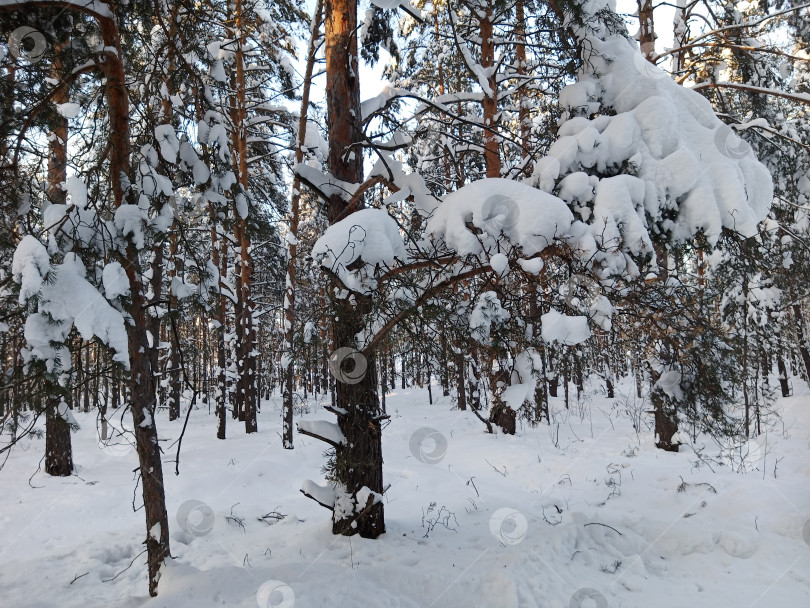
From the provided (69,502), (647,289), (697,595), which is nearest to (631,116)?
(647,289)

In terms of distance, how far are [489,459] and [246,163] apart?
9029 millimetres

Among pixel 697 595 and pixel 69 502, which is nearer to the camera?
pixel 697 595

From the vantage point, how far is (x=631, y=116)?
4.44 metres

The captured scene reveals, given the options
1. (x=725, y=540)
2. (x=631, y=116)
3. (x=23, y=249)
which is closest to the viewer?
(x=23, y=249)

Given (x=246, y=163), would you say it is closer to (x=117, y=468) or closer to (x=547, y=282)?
(x=117, y=468)

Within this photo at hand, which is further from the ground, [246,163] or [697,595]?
[246,163]
